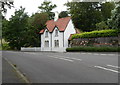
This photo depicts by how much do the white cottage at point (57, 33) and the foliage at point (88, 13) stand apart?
9.18m

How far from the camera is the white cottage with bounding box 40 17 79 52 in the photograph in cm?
5228

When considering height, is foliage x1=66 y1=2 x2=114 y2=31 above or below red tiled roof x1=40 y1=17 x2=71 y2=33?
above

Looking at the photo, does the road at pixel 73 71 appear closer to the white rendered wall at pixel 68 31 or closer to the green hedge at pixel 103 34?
the green hedge at pixel 103 34

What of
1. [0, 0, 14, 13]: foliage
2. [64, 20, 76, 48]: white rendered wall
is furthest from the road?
[64, 20, 76, 48]: white rendered wall

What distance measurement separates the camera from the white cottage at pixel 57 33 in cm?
5228

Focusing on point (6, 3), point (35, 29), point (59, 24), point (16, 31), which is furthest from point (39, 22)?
point (6, 3)

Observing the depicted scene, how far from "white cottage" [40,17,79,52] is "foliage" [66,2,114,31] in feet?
30.1

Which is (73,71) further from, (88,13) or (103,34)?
(88,13)

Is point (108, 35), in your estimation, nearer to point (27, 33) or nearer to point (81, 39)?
point (81, 39)

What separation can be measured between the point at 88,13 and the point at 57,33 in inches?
584

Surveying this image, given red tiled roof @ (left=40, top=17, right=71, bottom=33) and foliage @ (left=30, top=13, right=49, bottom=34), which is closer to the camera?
red tiled roof @ (left=40, top=17, right=71, bottom=33)

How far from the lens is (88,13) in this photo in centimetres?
6481

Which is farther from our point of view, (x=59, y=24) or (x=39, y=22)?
(x=39, y=22)

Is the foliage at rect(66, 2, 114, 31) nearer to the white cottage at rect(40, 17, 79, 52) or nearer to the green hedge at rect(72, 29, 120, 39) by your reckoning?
the white cottage at rect(40, 17, 79, 52)
